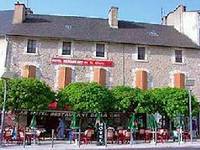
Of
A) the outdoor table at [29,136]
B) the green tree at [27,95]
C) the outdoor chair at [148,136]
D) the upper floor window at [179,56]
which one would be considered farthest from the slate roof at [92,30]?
the outdoor table at [29,136]

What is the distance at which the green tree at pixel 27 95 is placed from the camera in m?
22.1

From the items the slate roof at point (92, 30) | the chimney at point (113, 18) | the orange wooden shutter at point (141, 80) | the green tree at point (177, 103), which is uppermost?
the chimney at point (113, 18)

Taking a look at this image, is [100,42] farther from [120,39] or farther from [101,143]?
[101,143]

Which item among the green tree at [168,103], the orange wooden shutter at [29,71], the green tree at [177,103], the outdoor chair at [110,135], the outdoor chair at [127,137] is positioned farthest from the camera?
the orange wooden shutter at [29,71]

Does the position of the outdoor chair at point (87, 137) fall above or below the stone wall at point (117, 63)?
below

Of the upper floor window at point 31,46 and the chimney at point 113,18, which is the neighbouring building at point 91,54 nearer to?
A: the upper floor window at point 31,46

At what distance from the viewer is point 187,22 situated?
31.6 m

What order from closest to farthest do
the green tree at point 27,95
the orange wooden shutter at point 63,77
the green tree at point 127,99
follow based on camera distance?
1. the green tree at point 27,95
2. the green tree at point 127,99
3. the orange wooden shutter at point 63,77

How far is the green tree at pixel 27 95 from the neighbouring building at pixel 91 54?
3942 mm

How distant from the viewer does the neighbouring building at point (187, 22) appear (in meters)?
30.6

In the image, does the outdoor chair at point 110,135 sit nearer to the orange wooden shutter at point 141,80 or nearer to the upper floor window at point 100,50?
the orange wooden shutter at point 141,80

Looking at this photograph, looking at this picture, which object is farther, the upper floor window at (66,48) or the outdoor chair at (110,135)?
the upper floor window at (66,48)

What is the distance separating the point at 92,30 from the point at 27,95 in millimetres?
9746

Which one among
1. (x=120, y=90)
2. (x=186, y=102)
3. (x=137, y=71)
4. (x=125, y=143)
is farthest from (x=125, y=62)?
(x=125, y=143)
